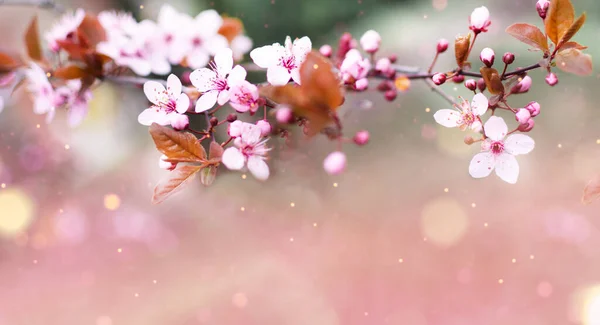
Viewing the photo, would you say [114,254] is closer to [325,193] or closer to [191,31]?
[325,193]

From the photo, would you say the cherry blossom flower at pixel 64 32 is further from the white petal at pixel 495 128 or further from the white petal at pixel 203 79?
the white petal at pixel 495 128

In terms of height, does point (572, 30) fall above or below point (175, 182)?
above

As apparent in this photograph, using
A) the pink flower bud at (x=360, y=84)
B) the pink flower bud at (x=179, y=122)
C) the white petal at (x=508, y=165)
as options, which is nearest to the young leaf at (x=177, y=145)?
the pink flower bud at (x=179, y=122)

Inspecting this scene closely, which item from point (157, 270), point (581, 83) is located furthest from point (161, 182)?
point (581, 83)

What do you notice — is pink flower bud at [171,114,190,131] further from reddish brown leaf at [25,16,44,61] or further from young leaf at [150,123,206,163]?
reddish brown leaf at [25,16,44,61]

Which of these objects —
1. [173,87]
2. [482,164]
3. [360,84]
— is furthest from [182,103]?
[482,164]

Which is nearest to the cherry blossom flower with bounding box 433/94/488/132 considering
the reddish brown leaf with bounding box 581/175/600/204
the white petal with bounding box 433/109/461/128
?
the white petal with bounding box 433/109/461/128

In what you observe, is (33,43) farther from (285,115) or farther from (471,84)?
(471,84)
